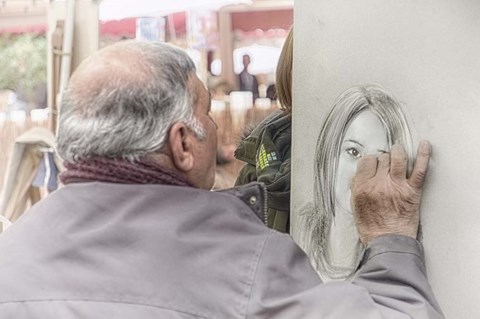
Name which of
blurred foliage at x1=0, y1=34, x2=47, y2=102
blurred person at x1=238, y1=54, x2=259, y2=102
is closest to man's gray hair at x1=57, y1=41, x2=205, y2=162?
blurred person at x1=238, y1=54, x2=259, y2=102

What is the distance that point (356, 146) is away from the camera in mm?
1885

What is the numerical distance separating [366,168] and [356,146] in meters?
0.10

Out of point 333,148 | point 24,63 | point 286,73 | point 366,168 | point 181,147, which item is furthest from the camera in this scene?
point 24,63

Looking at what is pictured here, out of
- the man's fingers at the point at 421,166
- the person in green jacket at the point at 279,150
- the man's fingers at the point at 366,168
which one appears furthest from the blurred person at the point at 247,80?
the man's fingers at the point at 421,166

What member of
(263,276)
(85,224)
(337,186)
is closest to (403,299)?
(263,276)

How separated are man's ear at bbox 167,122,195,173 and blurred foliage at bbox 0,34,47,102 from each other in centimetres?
224

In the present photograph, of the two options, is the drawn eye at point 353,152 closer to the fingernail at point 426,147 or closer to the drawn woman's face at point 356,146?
the drawn woman's face at point 356,146

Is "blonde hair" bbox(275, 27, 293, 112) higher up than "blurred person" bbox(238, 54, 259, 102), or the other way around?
"blonde hair" bbox(275, 27, 293, 112)

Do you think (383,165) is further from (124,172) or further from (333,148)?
(124,172)

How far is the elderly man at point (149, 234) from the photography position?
139 centimetres

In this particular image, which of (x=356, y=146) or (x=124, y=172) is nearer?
(x=124, y=172)

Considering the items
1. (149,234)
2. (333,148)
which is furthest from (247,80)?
(149,234)

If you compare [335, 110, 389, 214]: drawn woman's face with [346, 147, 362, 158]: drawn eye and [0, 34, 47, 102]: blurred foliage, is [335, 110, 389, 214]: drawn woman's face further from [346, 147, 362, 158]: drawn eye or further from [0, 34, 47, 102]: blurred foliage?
[0, 34, 47, 102]: blurred foliage

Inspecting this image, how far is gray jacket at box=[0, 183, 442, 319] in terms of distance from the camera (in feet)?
4.56
